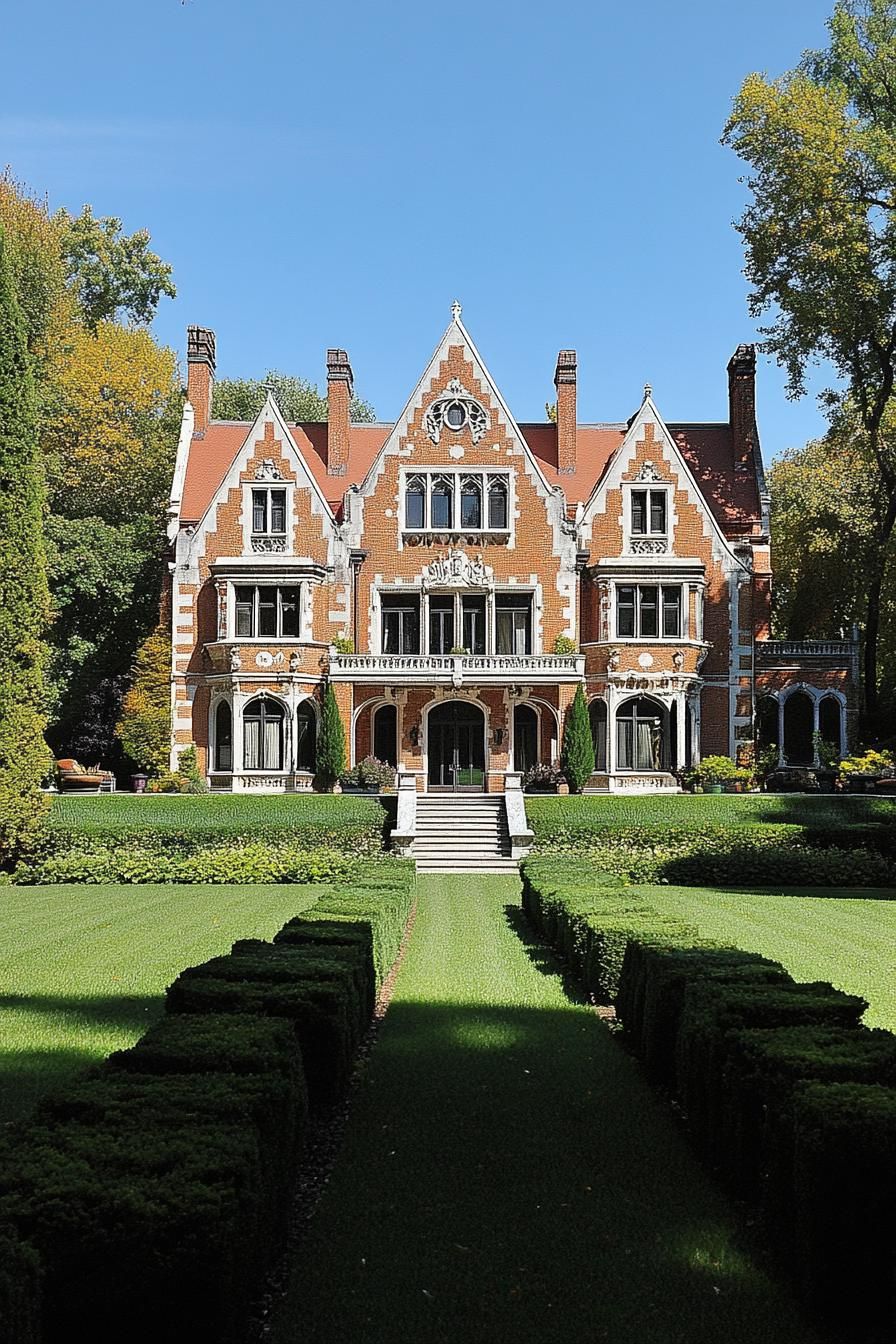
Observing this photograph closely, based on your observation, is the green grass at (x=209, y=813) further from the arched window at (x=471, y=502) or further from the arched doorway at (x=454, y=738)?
the arched window at (x=471, y=502)

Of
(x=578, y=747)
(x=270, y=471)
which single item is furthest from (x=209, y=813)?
(x=270, y=471)

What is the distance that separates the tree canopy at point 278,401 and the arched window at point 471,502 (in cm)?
1791

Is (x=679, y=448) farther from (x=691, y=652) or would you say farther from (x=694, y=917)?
(x=694, y=917)

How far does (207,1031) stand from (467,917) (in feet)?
37.6

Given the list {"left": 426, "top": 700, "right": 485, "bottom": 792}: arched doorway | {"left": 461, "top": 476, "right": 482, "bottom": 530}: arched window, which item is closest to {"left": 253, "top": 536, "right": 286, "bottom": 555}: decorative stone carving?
{"left": 461, "top": 476, "right": 482, "bottom": 530}: arched window

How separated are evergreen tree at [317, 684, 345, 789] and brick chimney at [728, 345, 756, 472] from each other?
51.9 feet

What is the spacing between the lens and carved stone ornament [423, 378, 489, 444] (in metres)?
36.0

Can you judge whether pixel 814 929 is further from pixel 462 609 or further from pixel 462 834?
pixel 462 609

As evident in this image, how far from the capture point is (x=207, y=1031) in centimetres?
682

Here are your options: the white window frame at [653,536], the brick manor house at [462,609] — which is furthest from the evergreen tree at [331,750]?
the white window frame at [653,536]

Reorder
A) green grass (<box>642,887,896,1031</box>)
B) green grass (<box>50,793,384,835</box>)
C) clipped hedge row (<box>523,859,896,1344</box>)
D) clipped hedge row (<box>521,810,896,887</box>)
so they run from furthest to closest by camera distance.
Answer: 1. green grass (<box>50,793,384,835</box>)
2. clipped hedge row (<box>521,810,896,887</box>)
3. green grass (<box>642,887,896,1031</box>)
4. clipped hedge row (<box>523,859,896,1344</box>)

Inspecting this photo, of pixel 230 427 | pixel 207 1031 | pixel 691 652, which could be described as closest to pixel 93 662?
pixel 230 427

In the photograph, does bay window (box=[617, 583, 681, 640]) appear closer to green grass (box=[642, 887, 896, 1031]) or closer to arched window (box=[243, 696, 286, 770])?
arched window (box=[243, 696, 286, 770])

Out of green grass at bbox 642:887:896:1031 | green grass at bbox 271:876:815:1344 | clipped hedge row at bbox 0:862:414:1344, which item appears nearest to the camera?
clipped hedge row at bbox 0:862:414:1344
